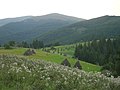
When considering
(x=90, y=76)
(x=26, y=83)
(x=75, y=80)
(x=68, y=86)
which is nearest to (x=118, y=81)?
(x=90, y=76)

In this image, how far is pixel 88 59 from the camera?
170 meters

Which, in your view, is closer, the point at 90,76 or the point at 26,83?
the point at 26,83

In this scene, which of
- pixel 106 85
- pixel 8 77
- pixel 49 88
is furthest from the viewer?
pixel 106 85

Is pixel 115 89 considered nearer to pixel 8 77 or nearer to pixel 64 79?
pixel 64 79

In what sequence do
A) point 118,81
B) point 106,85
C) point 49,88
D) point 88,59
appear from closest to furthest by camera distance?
point 49,88 → point 106,85 → point 118,81 → point 88,59

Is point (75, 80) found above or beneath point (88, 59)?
above

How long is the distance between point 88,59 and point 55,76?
511 ft

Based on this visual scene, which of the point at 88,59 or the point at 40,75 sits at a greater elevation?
the point at 40,75

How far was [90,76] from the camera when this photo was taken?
52.6 feet

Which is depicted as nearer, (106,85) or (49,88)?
(49,88)

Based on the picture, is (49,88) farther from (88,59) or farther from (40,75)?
(88,59)

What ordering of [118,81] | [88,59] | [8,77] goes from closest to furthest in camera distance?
1. [8,77]
2. [118,81]
3. [88,59]

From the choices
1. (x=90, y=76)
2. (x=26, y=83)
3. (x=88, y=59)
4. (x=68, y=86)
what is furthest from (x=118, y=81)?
(x=88, y=59)

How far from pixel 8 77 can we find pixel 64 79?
2.32m
